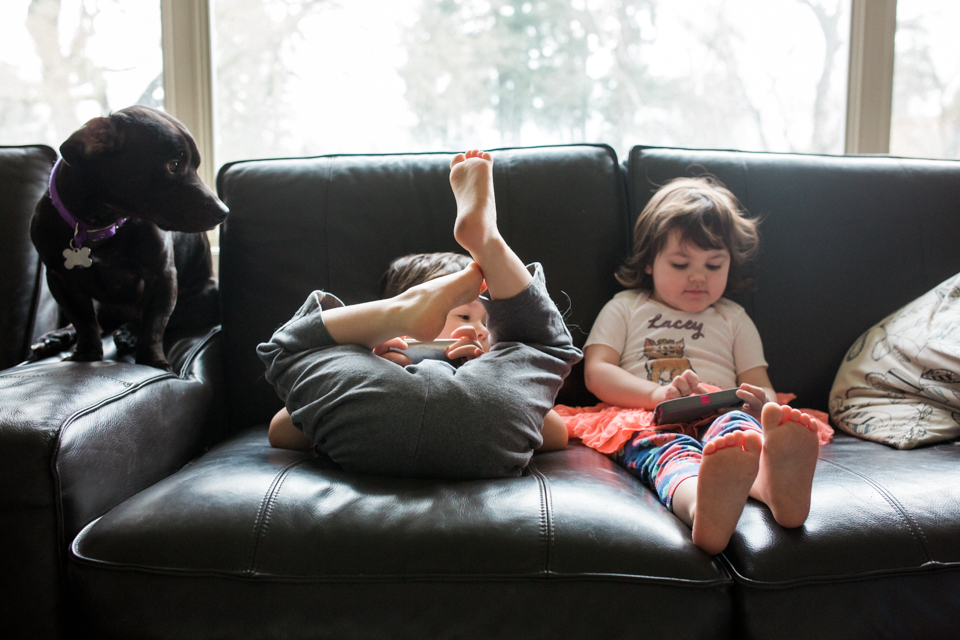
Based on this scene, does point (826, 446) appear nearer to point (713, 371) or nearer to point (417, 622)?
point (713, 371)

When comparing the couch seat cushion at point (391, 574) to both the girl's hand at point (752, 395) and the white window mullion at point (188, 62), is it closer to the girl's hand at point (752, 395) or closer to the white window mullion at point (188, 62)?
the girl's hand at point (752, 395)

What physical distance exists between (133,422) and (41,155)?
89 centimetres

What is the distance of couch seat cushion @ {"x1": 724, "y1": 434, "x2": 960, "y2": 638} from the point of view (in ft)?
2.65

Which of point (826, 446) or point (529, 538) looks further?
point (826, 446)

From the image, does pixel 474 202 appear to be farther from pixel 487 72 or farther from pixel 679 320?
pixel 487 72

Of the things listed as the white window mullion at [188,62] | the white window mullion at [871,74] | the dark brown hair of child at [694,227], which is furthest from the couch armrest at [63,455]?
the white window mullion at [871,74]

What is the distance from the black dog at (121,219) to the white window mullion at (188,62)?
2.70 ft

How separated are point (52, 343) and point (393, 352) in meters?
0.84

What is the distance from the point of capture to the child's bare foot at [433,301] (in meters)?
0.97

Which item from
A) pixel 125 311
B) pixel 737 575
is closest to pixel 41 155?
pixel 125 311

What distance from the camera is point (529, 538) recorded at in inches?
32.0

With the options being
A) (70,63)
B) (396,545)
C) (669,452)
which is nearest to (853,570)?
(669,452)

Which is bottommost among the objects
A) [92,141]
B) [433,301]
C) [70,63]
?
[433,301]

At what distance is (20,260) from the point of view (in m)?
1.40
